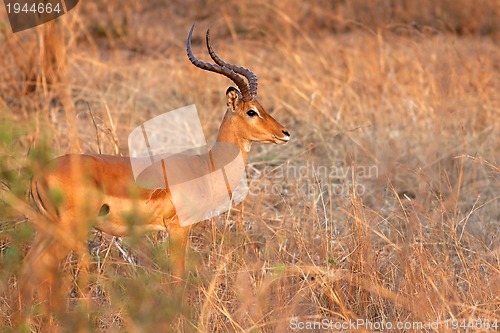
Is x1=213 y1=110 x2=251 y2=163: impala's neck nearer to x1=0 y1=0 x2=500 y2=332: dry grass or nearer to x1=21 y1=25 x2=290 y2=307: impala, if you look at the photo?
x1=21 y1=25 x2=290 y2=307: impala

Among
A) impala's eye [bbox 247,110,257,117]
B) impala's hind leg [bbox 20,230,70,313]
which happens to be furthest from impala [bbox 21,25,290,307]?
impala's eye [bbox 247,110,257,117]

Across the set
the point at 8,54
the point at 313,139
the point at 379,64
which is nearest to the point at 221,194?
the point at 313,139

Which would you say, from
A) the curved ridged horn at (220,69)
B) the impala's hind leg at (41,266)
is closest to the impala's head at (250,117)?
the curved ridged horn at (220,69)

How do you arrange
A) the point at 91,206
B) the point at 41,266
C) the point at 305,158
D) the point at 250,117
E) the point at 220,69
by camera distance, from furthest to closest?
the point at 305,158 → the point at 250,117 → the point at 220,69 → the point at 41,266 → the point at 91,206

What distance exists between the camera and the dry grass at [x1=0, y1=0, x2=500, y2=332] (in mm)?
3842

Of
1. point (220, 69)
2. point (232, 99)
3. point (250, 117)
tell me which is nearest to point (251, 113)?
point (250, 117)

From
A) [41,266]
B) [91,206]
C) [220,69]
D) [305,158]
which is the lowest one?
[305,158]

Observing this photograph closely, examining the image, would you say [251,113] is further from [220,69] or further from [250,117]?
[220,69]

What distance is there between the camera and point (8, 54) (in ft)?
25.9

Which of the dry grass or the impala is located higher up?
the impala

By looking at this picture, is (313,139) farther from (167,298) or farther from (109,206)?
(167,298)

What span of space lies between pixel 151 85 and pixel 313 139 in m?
2.38

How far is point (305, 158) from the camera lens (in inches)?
276

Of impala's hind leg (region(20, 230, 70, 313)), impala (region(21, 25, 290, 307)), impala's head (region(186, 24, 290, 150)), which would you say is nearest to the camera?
impala's hind leg (region(20, 230, 70, 313))
